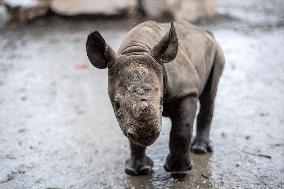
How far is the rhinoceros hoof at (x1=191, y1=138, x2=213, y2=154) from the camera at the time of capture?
5.09 metres

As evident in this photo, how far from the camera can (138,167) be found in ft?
15.2

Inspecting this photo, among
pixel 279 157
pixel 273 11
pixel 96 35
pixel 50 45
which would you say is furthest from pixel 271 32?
pixel 96 35

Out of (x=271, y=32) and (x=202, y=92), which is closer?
(x=202, y=92)

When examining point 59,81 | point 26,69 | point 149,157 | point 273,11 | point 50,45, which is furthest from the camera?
point 273,11

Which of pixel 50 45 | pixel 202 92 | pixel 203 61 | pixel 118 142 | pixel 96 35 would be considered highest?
pixel 96 35

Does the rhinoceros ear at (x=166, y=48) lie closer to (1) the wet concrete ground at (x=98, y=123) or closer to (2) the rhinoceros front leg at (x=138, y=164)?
(2) the rhinoceros front leg at (x=138, y=164)

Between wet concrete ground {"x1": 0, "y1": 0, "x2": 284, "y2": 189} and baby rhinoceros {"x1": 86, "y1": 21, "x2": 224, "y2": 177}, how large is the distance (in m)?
0.26

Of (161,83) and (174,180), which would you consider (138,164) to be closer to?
(174,180)

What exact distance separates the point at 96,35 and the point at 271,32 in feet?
24.6

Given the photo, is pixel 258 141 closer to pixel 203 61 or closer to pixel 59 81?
pixel 203 61

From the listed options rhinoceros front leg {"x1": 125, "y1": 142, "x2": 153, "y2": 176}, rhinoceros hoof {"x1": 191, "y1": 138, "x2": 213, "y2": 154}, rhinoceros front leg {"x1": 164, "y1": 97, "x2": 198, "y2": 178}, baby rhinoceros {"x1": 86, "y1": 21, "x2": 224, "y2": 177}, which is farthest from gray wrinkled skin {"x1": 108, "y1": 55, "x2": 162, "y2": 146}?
rhinoceros hoof {"x1": 191, "y1": 138, "x2": 213, "y2": 154}

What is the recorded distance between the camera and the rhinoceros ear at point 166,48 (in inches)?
145

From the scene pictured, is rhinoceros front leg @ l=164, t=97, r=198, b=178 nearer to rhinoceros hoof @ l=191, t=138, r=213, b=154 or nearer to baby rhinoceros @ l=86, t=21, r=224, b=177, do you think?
baby rhinoceros @ l=86, t=21, r=224, b=177

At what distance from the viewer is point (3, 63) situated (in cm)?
889
